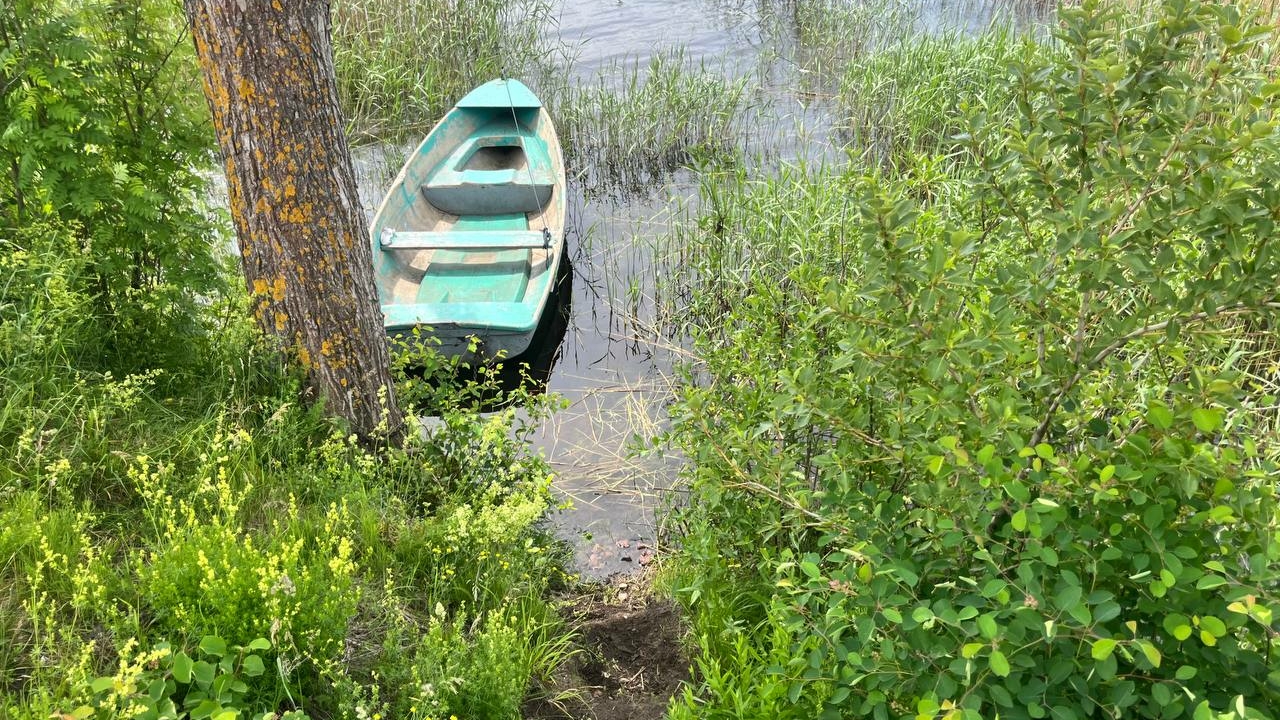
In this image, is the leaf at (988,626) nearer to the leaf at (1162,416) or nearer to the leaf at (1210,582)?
the leaf at (1210,582)

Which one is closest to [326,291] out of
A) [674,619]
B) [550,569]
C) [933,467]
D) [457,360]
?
[457,360]

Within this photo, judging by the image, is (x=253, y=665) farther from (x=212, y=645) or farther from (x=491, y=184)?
(x=491, y=184)

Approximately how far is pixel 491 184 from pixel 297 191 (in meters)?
3.57

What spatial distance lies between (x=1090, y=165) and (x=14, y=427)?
345cm

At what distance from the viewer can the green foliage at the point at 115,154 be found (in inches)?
129

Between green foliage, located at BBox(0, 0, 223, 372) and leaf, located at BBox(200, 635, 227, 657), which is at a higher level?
green foliage, located at BBox(0, 0, 223, 372)

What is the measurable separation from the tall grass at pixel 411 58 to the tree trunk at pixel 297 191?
17.6 feet

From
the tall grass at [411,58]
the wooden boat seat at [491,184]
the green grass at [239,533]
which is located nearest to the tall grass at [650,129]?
the wooden boat seat at [491,184]

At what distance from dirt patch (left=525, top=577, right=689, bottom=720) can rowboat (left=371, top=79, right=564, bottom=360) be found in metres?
1.59

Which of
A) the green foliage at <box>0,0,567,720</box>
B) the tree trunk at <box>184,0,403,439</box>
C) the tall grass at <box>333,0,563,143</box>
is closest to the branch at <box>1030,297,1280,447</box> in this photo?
the green foliage at <box>0,0,567,720</box>

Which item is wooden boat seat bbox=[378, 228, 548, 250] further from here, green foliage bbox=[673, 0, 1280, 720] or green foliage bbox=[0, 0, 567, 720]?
green foliage bbox=[673, 0, 1280, 720]

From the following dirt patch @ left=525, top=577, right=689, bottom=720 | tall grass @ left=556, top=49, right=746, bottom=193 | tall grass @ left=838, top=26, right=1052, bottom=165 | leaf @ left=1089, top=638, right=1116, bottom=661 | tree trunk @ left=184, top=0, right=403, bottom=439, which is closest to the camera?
leaf @ left=1089, top=638, right=1116, bottom=661

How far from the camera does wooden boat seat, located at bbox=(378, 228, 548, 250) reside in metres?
5.87

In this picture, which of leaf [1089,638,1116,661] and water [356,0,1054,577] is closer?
leaf [1089,638,1116,661]
